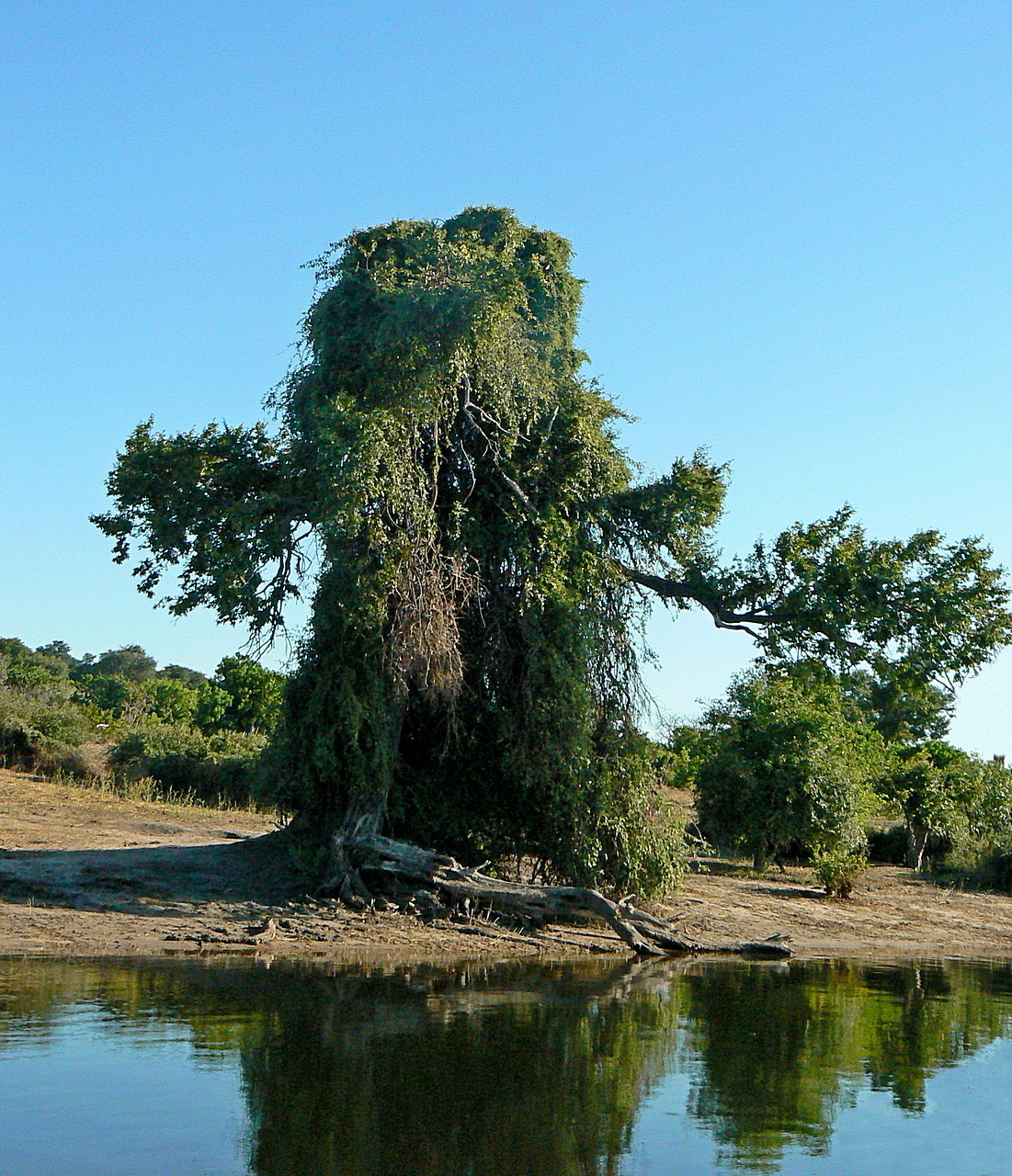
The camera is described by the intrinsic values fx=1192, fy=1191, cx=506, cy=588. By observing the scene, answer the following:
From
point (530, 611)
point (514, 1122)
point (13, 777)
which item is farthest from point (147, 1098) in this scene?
point (13, 777)

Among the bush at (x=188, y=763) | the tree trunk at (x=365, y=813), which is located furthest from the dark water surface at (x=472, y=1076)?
the bush at (x=188, y=763)

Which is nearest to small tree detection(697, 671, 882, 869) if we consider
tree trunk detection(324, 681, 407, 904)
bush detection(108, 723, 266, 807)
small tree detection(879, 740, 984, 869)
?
small tree detection(879, 740, 984, 869)

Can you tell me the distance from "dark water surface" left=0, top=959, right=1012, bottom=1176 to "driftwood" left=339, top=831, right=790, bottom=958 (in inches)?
108

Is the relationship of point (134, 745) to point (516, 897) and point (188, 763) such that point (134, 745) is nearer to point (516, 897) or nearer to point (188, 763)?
point (188, 763)

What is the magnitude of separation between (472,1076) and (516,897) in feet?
24.7

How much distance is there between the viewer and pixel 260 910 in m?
15.6

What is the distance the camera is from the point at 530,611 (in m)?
17.0

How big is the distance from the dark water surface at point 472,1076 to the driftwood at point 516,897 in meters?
2.73

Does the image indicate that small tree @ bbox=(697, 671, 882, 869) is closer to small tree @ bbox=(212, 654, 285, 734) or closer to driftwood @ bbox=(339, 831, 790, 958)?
driftwood @ bbox=(339, 831, 790, 958)

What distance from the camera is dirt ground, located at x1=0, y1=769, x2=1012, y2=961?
14219 millimetres

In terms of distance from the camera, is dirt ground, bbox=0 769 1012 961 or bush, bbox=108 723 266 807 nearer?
dirt ground, bbox=0 769 1012 961

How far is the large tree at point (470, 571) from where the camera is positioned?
1609 centimetres

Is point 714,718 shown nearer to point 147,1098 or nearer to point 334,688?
point 334,688

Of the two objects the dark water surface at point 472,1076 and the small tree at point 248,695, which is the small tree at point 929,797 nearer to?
the dark water surface at point 472,1076
